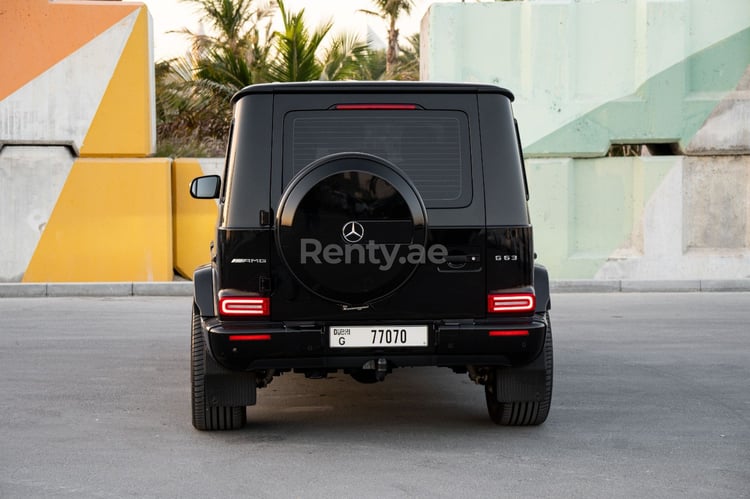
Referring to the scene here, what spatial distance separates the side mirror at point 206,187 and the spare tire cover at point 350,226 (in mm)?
1603

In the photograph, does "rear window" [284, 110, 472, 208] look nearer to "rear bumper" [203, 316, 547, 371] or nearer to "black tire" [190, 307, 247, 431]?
"rear bumper" [203, 316, 547, 371]

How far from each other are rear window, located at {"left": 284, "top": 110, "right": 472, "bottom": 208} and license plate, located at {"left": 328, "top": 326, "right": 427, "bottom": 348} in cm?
65

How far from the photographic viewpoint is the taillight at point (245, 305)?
5.77 meters

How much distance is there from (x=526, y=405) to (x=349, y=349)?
1.17 meters

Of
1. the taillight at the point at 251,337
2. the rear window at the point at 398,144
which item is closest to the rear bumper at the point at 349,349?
the taillight at the point at 251,337

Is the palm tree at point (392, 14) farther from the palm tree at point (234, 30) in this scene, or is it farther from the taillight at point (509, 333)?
the taillight at point (509, 333)

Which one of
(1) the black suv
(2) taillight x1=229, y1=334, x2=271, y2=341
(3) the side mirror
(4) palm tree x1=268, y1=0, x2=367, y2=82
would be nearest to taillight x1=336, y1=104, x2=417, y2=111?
(1) the black suv

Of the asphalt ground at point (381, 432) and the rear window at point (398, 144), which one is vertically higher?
the rear window at point (398, 144)

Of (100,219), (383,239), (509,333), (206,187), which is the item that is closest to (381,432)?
(509,333)

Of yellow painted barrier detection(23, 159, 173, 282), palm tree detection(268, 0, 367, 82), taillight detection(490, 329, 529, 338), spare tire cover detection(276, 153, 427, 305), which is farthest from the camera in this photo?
palm tree detection(268, 0, 367, 82)

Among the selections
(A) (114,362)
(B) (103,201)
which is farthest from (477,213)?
(B) (103,201)

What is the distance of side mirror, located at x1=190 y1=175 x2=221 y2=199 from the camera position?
7.16 metres

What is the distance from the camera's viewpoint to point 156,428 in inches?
257

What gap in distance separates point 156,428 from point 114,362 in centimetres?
296
